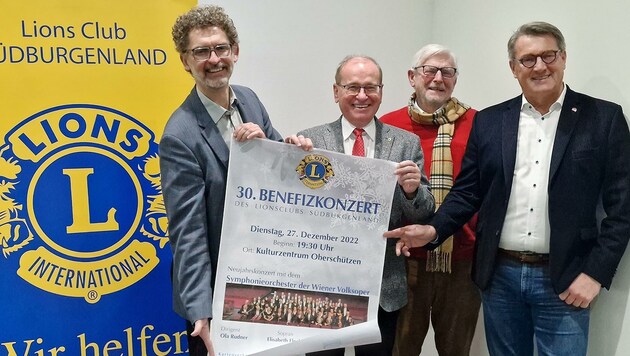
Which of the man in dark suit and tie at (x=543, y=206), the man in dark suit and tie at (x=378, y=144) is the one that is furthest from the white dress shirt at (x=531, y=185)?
the man in dark suit and tie at (x=378, y=144)

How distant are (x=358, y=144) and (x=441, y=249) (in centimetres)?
70

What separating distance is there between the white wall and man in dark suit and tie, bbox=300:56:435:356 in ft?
3.01

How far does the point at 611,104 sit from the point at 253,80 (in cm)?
178

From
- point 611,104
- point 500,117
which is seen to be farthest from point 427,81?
point 611,104

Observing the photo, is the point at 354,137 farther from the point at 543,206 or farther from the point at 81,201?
the point at 81,201

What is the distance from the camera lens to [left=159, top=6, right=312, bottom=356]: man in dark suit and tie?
5.67 feet

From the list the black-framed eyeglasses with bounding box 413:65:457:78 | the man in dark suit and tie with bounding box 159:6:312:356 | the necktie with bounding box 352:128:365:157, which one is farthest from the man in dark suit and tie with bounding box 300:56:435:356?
the black-framed eyeglasses with bounding box 413:65:457:78

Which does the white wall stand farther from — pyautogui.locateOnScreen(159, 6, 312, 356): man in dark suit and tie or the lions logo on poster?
pyautogui.locateOnScreen(159, 6, 312, 356): man in dark suit and tie

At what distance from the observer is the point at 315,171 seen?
1.83m

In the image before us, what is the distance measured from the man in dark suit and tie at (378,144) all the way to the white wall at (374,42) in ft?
3.01

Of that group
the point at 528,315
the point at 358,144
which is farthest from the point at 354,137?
the point at 528,315

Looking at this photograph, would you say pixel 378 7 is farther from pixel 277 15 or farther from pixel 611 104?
pixel 611 104

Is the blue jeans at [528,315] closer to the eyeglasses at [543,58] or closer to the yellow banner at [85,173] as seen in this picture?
the eyeglasses at [543,58]

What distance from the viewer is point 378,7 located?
330 cm
